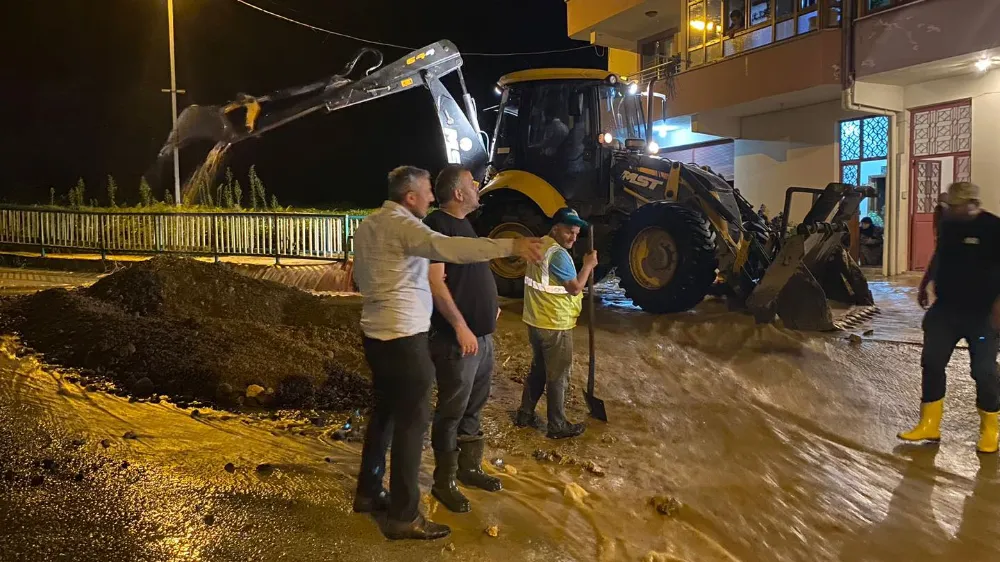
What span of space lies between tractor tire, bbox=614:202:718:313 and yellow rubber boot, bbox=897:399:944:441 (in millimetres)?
3719

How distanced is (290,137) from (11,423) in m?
35.9

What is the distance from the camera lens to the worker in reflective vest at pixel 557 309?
15.8ft

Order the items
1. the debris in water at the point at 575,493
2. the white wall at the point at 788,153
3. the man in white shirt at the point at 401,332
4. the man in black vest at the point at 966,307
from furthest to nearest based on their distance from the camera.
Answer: the white wall at the point at 788,153
the man in black vest at the point at 966,307
the debris in water at the point at 575,493
the man in white shirt at the point at 401,332

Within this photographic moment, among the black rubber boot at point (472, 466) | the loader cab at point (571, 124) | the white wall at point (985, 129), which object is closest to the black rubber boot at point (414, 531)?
the black rubber boot at point (472, 466)

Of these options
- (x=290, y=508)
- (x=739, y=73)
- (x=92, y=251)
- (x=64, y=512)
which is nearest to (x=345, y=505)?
(x=290, y=508)

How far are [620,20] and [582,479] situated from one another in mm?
17341

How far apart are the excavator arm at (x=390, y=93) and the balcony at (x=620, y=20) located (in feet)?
19.8

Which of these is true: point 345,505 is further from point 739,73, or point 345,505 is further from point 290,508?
point 739,73

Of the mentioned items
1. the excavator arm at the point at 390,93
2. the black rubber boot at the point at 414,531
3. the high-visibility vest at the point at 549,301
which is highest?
the excavator arm at the point at 390,93

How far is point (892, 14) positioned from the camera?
12242 millimetres

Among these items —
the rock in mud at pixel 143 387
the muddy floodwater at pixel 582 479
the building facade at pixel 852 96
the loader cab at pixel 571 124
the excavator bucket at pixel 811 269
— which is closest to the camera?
the muddy floodwater at pixel 582 479

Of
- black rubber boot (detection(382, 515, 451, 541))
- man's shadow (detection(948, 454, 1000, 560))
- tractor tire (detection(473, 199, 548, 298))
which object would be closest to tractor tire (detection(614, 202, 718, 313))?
tractor tire (detection(473, 199, 548, 298))

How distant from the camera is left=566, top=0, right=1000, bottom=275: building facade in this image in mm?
12078

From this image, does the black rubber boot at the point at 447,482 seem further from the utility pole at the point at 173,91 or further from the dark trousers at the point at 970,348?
the utility pole at the point at 173,91
